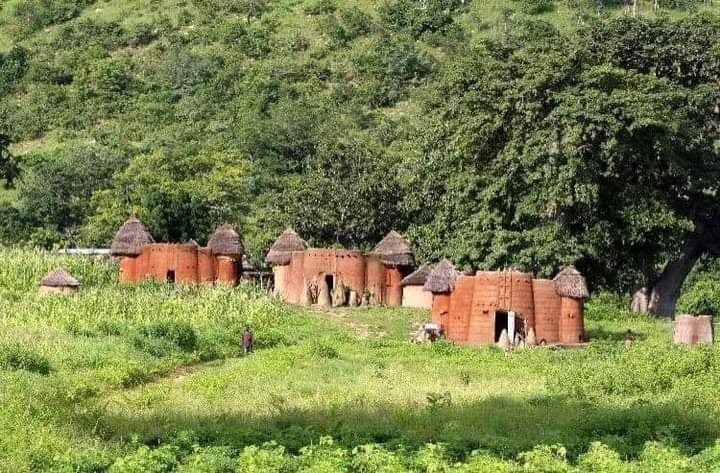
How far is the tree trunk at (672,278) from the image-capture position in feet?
148

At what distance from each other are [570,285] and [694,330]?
14.3ft

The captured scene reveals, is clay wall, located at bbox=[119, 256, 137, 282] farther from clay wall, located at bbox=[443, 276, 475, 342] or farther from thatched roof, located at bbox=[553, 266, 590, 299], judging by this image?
thatched roof, located at bbox=[553, 266, 590, 299]

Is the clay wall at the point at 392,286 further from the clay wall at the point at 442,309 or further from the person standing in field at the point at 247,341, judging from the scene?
the person standing in field at the point at 247,341

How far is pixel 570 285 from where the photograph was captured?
3553 centimetres

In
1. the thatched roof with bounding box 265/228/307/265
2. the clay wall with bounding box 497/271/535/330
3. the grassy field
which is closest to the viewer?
the grassy field

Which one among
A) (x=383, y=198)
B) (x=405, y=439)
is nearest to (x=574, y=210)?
(x=383, y=198)

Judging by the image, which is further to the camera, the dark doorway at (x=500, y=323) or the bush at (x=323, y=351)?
the dark doorway at (x=500, y=323)

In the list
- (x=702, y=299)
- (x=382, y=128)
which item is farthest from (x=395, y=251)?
(x=382, y=128)

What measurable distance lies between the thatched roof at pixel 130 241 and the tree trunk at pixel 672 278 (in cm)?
1876

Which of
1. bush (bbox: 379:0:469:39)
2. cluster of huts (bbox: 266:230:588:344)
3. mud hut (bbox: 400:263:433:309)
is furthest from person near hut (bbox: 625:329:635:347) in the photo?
bush (bbox: 379:0:469:39)

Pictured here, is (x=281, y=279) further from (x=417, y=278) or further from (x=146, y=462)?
(x=146, y=462)

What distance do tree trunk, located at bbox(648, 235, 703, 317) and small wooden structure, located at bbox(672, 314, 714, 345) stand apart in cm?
1294

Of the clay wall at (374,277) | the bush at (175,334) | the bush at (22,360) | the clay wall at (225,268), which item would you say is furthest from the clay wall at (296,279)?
the bush at (22,360)

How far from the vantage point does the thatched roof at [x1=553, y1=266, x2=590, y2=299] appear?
116ft
